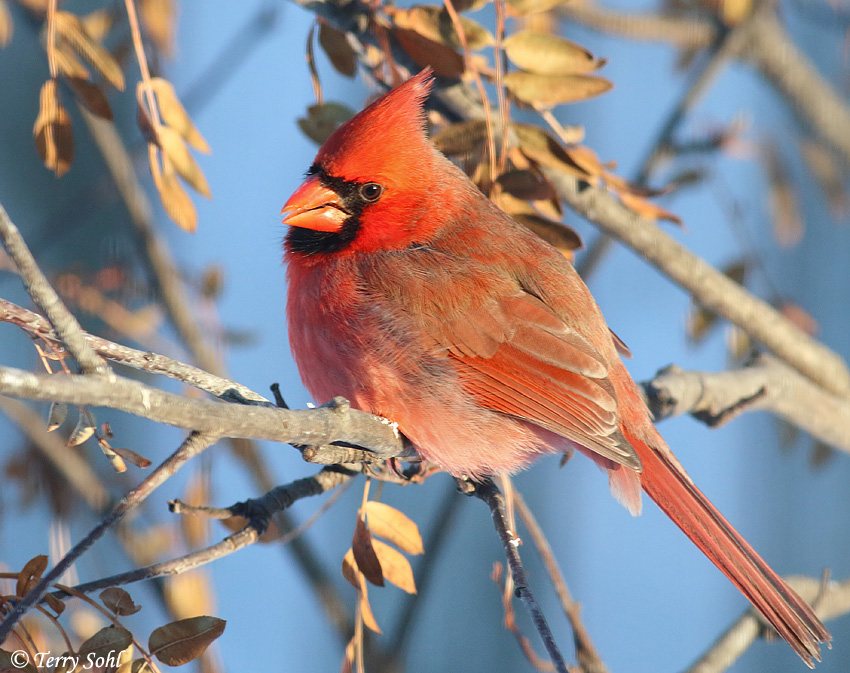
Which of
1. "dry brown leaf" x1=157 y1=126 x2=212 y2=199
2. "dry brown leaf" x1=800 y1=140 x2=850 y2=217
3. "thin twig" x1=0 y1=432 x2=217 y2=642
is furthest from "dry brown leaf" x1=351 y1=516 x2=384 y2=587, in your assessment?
"dry brown leaf" x1=800 y1=140 x2=850 y2=217

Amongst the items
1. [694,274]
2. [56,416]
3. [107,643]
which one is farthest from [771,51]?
[107,643]

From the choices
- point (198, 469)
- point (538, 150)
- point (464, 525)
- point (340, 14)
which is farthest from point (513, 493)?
point (464, 525)

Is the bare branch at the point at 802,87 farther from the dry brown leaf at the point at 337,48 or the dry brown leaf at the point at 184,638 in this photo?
the dry brown leaf at the point at 184,638

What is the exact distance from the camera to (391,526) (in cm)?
142

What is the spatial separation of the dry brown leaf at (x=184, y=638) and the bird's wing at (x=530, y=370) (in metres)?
0.70

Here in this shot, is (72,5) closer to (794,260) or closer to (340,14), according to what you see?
(340,14)

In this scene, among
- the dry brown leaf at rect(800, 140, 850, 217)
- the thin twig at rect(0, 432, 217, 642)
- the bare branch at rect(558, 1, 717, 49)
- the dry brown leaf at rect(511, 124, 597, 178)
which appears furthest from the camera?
the dry brown leaf at rect(800, 140, 850, 217)

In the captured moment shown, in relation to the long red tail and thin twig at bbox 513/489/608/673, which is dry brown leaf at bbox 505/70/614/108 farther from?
thin twig at bbox 513/489/608/673

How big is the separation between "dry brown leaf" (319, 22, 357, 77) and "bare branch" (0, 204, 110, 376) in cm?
96

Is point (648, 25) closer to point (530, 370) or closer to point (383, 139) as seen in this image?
point (383, 139)

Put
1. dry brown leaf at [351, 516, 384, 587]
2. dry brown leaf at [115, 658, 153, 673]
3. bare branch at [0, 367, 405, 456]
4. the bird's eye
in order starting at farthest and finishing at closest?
1. the bird's eye
2. dry brown leaf at [351, 516, 384, 587]
3. dry brown leaf at [115, 658, 153, 673]
4. bare branch at [0, 367, 405, 456]

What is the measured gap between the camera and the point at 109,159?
220 cm

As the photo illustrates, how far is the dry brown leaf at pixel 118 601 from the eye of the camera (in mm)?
1006

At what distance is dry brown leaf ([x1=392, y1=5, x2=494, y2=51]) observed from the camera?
157 centimetres
